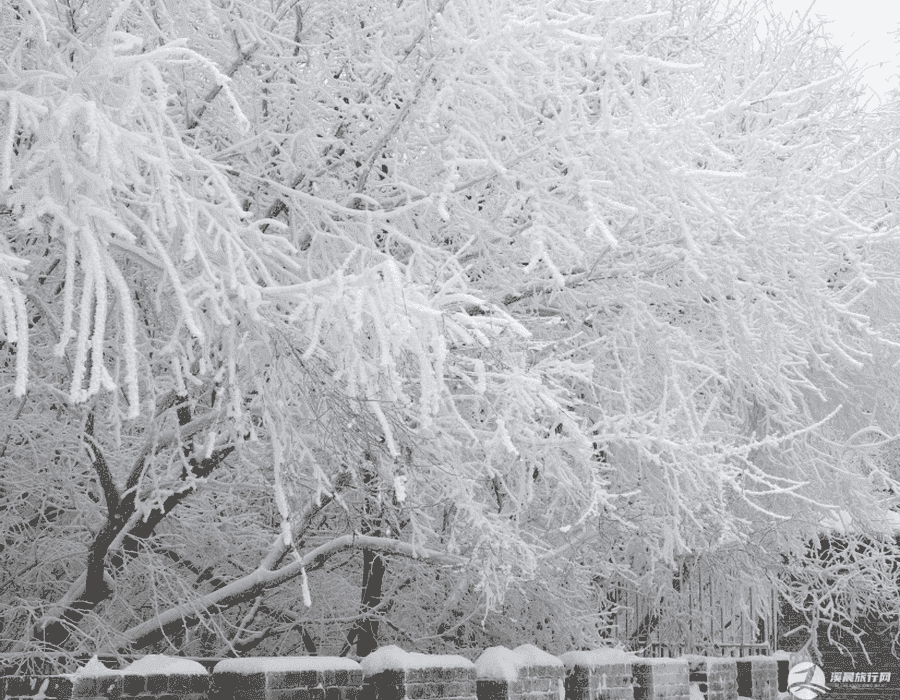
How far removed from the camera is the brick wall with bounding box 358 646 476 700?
5.48 metres

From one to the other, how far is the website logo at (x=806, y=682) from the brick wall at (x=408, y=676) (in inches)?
192

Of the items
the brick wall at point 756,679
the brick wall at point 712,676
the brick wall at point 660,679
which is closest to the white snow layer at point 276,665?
the brick wall at point 660,679

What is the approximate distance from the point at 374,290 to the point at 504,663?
92.0 inches

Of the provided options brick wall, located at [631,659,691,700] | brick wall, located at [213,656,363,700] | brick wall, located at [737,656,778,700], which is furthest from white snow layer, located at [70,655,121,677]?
brick wall, located at [737,656,778,700]

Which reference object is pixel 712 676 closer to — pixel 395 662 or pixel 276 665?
pixel 395 662

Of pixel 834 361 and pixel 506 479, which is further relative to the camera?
pixel 834 361

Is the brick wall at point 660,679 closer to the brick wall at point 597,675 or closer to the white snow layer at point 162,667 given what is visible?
the brick wall at point 597,675

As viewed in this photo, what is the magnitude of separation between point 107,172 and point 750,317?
5145mm

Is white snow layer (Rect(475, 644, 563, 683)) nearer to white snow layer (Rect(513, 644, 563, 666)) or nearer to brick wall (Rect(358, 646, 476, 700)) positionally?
white snow layer (Rect(513, 644, 563, 666))

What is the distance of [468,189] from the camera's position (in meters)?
7.13

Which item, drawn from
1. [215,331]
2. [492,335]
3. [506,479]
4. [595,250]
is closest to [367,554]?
[506,479]

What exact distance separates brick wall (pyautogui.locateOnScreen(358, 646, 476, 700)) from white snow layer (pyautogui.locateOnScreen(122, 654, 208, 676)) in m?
0.95

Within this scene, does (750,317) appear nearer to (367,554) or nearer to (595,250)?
(595,250)

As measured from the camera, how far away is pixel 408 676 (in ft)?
18.1
